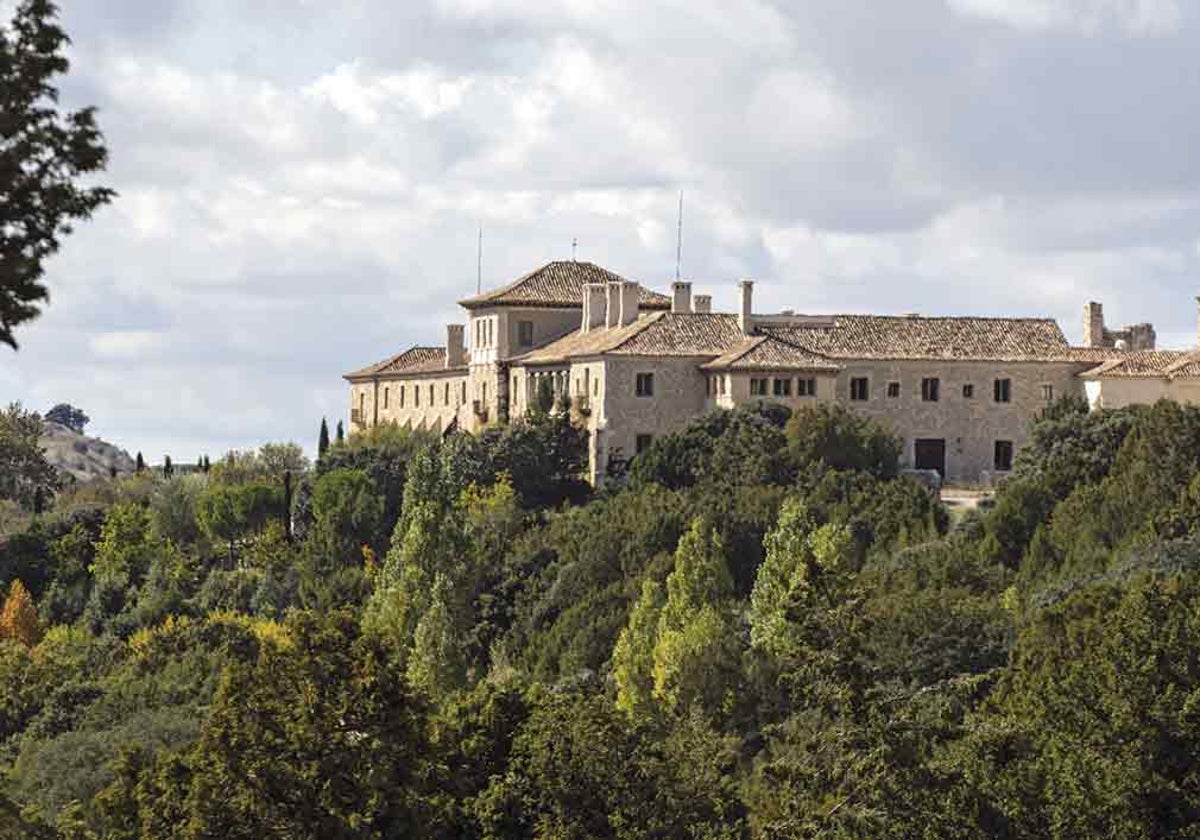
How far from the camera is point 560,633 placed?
84312 mm

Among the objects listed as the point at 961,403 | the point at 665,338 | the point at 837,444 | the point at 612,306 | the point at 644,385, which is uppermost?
the point at 612,306

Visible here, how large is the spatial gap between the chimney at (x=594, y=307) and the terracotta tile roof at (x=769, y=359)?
7.94 meters

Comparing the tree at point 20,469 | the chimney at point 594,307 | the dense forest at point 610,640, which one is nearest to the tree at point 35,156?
the dense forest at point 610,640

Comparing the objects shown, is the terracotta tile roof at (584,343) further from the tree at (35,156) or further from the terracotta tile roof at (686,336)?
the tree at (35,156)

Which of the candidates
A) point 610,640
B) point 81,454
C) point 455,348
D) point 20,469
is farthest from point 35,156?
point 81,454

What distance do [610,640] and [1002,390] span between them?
18.4 m

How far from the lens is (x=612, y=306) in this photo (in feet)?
329

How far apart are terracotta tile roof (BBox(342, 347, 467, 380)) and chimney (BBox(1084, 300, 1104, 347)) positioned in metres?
23.2

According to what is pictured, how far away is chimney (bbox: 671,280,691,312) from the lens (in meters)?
99.9

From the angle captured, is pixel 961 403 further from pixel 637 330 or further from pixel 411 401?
pixel 411 401

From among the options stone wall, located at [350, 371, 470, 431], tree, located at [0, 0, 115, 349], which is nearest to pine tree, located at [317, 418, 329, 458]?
stone wall, located at [350, 371, 470, 431]

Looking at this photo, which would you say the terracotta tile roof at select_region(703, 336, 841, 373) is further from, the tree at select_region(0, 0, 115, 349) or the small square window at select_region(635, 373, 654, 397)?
the tree at select_region(0, 0, 115, 349)

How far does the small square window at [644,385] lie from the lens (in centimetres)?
9381

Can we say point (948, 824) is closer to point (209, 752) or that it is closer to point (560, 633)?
point (209, 752)
